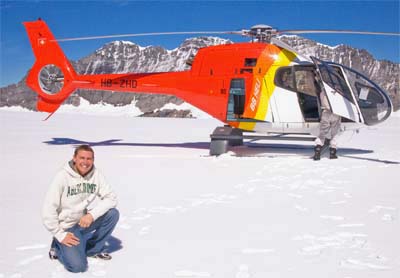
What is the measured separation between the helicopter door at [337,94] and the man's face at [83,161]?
6.88m

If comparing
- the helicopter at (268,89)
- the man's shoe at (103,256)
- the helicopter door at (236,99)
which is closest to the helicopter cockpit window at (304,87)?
the helicopter at (268,89)

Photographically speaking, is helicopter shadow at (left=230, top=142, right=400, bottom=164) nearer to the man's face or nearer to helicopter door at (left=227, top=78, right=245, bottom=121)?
helicopter door at (left=227, top=78, right=245, bottom=121)

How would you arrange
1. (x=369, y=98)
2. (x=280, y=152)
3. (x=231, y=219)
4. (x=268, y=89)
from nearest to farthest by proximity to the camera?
(x=231, y=219), (x=369, y=98), (x=268, y=89), (x=280, y=152)

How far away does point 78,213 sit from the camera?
3.28 metres

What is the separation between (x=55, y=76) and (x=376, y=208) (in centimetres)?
980

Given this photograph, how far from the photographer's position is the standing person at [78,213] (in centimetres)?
313

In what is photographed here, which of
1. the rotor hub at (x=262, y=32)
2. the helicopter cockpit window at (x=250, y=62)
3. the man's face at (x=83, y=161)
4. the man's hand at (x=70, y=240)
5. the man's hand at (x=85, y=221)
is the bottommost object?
the man's hand at (x=70, y=240)

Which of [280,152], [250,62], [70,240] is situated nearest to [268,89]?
[250,62]

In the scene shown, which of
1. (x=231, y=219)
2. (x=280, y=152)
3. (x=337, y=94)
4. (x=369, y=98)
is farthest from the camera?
(x=280, y=152)

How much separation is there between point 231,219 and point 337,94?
559 centimetres

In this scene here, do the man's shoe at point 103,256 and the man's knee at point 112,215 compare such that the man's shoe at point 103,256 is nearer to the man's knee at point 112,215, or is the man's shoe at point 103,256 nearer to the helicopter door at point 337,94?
the man's knee at point 112,215

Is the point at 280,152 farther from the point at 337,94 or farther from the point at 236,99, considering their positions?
the point at 337,94

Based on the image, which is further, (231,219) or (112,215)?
(231,219)

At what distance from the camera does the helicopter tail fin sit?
11.6 metres
